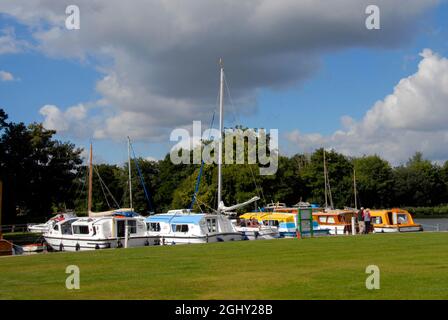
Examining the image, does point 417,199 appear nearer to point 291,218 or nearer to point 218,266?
point 291,218

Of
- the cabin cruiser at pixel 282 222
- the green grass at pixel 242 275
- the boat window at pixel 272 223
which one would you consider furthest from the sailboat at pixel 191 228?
the green grass at pixel 242 275

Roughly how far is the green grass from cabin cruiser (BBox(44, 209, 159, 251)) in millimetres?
17898

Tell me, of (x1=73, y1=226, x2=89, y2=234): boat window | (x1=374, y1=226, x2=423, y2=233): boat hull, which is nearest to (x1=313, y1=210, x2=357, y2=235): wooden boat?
(x1=374, y1=226, x2=423, y2=233): boat hull

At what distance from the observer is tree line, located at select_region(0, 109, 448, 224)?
83.4m

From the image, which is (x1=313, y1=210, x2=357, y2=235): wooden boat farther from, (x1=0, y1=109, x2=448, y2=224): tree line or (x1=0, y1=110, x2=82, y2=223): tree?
(x1=0, y1=110, x2=82, y2=223): tree

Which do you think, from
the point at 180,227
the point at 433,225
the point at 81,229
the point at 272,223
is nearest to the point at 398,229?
the point at 272,223

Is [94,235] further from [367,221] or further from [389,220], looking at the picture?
[389,220]

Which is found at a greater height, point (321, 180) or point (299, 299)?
point (321, 180)

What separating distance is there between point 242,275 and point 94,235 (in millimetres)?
29319

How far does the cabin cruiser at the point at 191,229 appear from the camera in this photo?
1741 inches

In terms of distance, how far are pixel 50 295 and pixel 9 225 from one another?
67.0 meters

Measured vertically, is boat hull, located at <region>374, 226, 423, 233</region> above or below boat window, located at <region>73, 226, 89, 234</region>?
below
